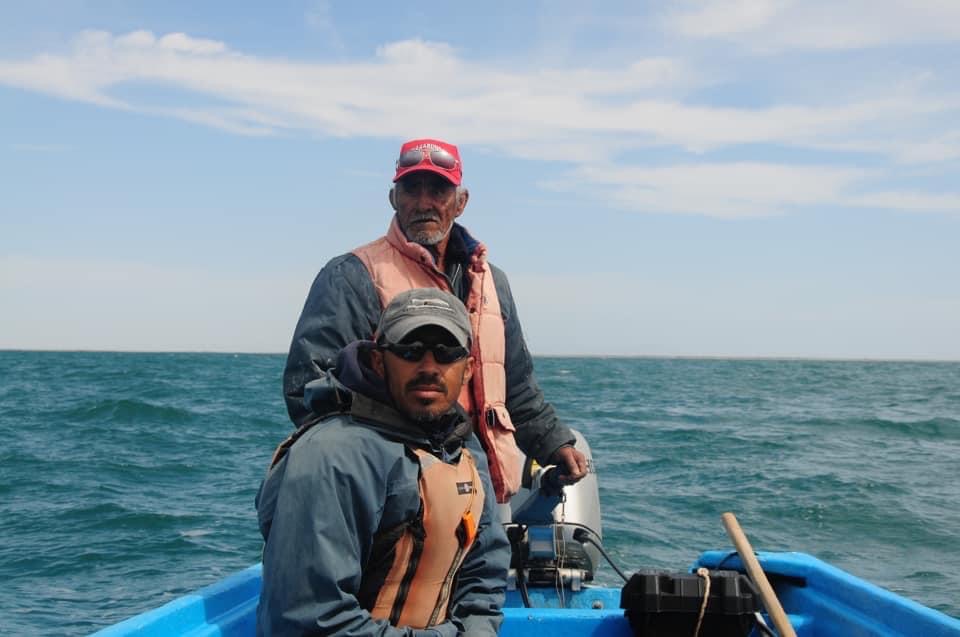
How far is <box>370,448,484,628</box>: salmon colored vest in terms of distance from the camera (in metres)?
2.62

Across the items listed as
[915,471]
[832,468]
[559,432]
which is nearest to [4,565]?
[559,432]

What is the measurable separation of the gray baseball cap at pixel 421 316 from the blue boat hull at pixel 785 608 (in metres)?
1.22

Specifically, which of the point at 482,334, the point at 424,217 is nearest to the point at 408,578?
the point at 482,334

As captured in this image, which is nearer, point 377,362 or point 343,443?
point 343,443

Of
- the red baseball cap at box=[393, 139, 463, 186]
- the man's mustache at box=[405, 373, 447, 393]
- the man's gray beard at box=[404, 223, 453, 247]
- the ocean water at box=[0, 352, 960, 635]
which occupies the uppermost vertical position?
the red baseball cap at box=[393, 139, 463, 186]

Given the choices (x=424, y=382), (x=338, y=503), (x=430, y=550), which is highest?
(x=424, y=382)

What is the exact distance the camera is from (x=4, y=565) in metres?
9.00

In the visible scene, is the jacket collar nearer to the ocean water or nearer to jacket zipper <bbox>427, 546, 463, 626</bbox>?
jacket zipper <bbox>427, 546, 463, 626</bbox>

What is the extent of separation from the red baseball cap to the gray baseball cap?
0.82 m

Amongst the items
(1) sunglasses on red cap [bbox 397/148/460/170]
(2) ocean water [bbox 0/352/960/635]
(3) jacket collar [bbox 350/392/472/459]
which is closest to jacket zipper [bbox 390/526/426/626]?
(3) jacket collar [bbox 350/392/472/459]

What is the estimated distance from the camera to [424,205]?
3.57 m

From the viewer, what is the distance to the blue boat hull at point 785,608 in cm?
318

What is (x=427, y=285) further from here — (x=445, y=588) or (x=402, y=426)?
(x=445, y=588)

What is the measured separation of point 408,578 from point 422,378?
21.0 inches
